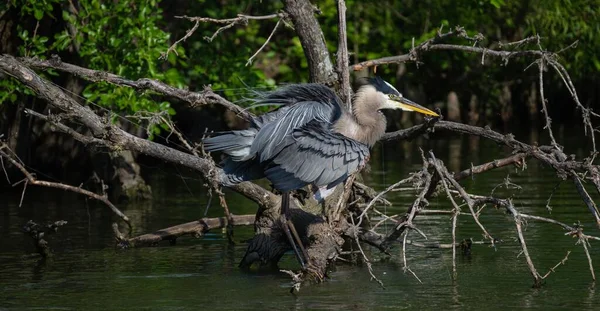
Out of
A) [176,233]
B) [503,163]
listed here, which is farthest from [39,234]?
[503,163]

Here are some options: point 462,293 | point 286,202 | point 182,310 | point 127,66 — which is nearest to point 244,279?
point 286,202

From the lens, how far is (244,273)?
339 inches

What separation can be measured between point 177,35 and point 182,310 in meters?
8.35

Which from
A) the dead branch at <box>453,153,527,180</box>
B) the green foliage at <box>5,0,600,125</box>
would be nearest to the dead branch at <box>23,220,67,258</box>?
the green foliage at <box>5,0,600,125</box>

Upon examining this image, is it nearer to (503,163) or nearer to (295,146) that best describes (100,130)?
(295,146)

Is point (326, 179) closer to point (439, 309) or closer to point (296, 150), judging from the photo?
point (296, 150)

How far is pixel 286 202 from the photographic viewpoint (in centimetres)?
848

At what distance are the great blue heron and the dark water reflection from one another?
79 cm

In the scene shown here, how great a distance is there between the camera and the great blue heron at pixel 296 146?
7875mm

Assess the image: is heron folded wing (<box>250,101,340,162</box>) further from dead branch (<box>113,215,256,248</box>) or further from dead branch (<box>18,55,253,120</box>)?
dead branch (<box>113,215,256,248</box>)

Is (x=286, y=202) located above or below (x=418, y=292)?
above

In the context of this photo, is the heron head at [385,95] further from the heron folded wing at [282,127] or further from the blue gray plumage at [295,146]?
the heron folded wing at [282,127]

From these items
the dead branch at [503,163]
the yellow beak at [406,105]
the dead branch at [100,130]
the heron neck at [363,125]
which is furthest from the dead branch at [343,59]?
the dead branch at [100,130]

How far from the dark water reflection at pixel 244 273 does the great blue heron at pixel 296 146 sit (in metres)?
0.79
